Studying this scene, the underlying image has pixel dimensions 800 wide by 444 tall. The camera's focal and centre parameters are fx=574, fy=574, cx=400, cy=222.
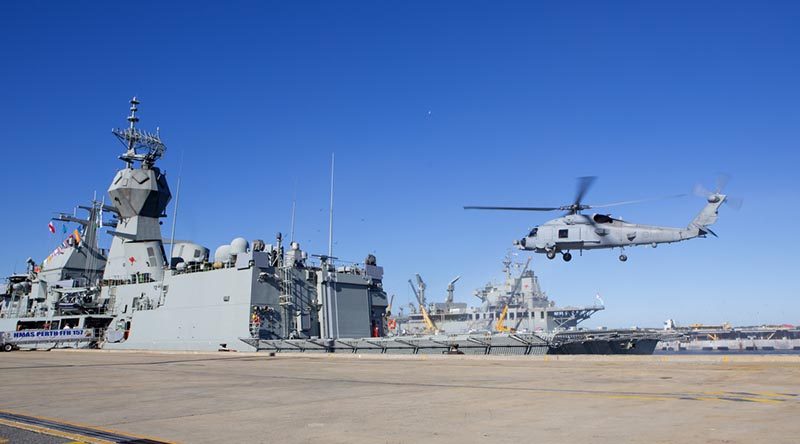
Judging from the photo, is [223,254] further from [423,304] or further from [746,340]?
[746,340]

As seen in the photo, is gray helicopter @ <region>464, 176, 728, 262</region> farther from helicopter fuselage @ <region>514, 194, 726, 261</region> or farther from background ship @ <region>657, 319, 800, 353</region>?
background ship @ <region>657, 319, 800, 353</region>

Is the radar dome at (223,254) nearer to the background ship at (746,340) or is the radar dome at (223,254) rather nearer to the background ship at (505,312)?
the background ship at (505,312)

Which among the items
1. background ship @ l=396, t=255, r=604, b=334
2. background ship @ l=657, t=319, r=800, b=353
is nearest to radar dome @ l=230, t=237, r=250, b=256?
background ship @ l=396, t=255, r=604, b=334

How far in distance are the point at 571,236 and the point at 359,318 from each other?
41.8 ft

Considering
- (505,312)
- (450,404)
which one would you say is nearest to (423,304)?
(505,312)

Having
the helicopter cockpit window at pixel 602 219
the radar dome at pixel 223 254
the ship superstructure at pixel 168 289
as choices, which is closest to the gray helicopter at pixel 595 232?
the helicopter cockpit window at pixel 602 219

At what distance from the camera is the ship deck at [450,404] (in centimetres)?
566

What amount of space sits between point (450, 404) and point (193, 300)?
2684cm

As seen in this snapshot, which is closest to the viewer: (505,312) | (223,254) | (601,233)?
(601,233)

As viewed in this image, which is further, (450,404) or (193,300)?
(193,300)

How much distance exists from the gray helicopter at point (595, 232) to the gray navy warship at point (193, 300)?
4130mm

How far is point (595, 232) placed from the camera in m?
25.9

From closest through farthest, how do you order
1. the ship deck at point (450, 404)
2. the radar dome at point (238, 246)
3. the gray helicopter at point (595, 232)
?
the ship deck at point (450, 404)
the gray helicopter at point (595, 232)
the radar dome at point (238, 246)

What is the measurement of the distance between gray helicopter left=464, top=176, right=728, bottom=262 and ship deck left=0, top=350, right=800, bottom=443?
11.5 metres
